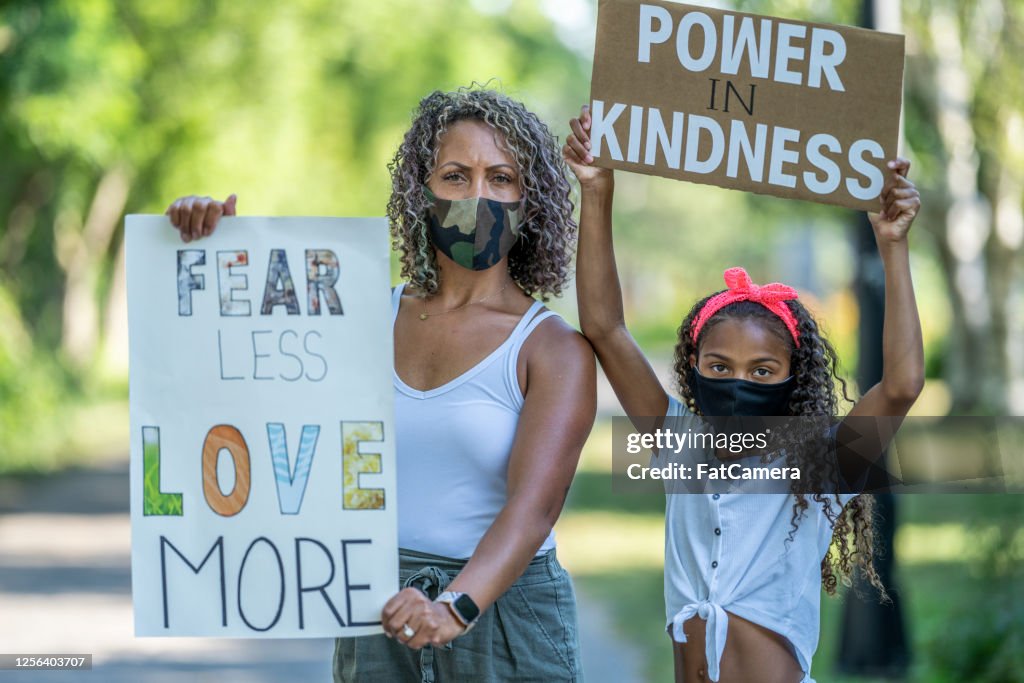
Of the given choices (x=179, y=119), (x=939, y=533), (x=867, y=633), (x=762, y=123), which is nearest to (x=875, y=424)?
(x=762, y=123)

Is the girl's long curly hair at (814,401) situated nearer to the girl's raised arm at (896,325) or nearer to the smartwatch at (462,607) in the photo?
the girl's raised arm at (896,325)

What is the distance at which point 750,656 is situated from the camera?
302 centimetres

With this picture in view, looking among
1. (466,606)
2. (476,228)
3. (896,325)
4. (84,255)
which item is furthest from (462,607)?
(84,255)

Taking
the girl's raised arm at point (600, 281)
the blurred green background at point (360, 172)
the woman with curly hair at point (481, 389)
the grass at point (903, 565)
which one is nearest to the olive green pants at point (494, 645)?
the woman with curly hair at point (481, 389)

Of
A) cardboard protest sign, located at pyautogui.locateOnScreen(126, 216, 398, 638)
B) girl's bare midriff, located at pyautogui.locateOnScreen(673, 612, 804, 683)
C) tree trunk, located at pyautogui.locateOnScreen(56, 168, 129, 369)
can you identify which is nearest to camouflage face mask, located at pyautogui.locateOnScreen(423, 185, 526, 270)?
cardboard protest sign, located at pyautogui.locateOnScreen(126, 216, 398, 638)

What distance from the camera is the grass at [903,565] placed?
22.8 ft

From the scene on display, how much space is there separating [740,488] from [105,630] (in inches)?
239

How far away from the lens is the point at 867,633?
7.16m

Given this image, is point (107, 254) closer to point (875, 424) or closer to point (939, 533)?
point (939, 533)

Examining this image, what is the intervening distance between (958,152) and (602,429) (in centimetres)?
1093

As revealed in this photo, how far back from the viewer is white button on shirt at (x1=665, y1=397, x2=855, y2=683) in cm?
303

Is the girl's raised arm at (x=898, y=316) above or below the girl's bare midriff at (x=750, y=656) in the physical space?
above

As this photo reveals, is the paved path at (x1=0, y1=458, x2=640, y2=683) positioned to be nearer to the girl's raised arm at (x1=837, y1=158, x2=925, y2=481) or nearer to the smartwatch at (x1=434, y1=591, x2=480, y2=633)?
the girl's raised arm at (x1=837, y1=158, x2=925, y2=481)

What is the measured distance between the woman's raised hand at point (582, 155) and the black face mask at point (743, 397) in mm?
488
